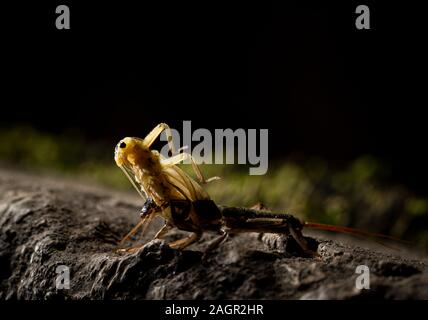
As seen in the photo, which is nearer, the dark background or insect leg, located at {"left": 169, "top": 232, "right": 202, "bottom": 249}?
insect leg, located at {"left": 169, "top": 232, "right": 202, "bottom": 249}

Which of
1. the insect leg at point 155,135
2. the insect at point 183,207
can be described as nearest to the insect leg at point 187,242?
the insect at point 183,207

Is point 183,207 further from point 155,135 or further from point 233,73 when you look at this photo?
point 233,73

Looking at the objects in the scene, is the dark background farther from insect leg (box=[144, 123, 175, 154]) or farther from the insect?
insect leg (box=[144, 123, 175, 154])

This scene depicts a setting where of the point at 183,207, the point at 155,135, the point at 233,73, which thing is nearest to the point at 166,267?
the point at 183,207

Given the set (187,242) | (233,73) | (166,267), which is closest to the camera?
(166,267)

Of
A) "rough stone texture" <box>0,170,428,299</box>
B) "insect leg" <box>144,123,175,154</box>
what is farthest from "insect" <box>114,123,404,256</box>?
"rough stone texture" <box>0,170,428,299</box>
